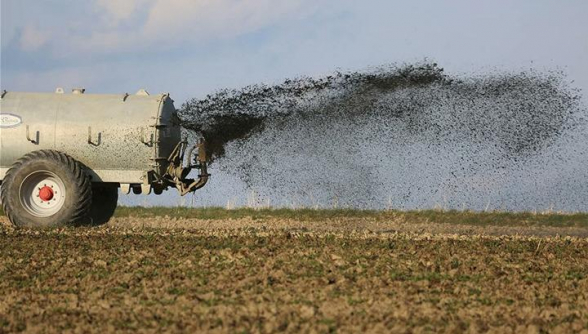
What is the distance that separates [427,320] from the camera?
10.4 meters

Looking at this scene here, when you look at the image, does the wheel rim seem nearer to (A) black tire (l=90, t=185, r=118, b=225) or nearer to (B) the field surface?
(B) the field surface

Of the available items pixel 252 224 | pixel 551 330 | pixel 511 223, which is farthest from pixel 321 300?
pixel 511 223

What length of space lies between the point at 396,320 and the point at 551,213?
783 inches

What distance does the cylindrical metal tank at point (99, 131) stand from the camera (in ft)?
66.7

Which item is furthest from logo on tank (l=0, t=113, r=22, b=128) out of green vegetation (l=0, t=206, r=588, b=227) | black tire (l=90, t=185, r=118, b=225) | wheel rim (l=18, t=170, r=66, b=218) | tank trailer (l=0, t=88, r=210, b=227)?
green vegetation (l=0, t=206, r=588, b=227)

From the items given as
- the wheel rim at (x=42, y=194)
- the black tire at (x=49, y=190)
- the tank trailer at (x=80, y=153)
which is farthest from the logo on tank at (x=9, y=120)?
the wheel rim at (x=42, y=194)

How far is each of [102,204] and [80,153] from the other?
2.46 m

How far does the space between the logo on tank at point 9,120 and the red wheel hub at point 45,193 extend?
1465 mm

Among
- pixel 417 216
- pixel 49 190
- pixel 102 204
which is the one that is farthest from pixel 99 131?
pixel 417 216

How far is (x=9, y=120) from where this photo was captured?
20.8 metres

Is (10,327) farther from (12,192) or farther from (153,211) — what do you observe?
(153,211)

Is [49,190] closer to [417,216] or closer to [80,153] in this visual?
[80,153]

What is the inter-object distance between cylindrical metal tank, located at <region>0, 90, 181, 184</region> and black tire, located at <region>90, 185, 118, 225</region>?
1919 millimetres

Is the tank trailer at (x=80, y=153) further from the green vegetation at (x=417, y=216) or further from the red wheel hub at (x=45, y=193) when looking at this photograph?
the green vegetation at (x=417, y=216)
